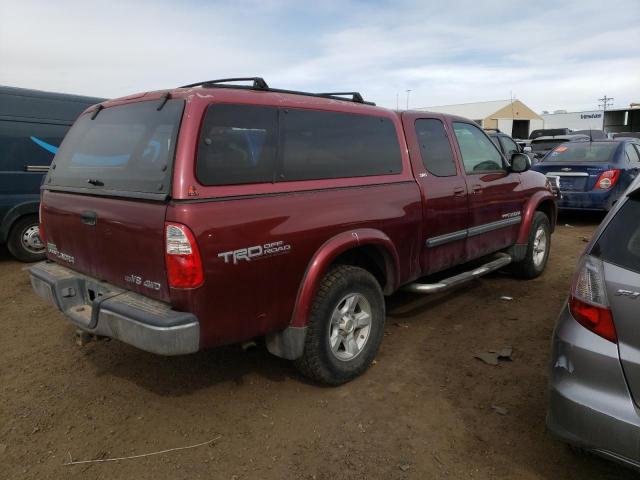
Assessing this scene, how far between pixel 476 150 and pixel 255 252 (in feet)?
10.1

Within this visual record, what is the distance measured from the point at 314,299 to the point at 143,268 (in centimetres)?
107

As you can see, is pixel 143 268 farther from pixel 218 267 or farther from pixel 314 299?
pixel 314 299

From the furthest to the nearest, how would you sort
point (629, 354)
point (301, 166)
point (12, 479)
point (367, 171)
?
1. point (367, 171)
2. point (301, 166)
3. point (12, 479)
4. point (629, 354)

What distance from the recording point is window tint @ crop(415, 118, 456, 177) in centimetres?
412

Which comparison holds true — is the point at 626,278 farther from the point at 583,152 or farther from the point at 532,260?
the point at 583,152

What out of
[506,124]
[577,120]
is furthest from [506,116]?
[577,120]

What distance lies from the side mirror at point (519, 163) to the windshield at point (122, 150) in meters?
3.71

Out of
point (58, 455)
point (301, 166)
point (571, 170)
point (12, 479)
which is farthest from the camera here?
point (571, 170)

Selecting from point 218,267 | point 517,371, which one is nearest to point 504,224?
point 517,371

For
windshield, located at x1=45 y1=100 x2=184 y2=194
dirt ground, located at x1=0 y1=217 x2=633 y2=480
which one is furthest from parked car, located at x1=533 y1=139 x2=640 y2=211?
windshield, located at x1=45 y1=100 x2=184 y2=194

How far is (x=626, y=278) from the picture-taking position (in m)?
1.98

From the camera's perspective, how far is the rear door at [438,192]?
398cm

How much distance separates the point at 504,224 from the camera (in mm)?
5027

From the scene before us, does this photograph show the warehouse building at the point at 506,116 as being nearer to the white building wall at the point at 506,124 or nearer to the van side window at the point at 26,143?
the white building wall at the point at 506,124
